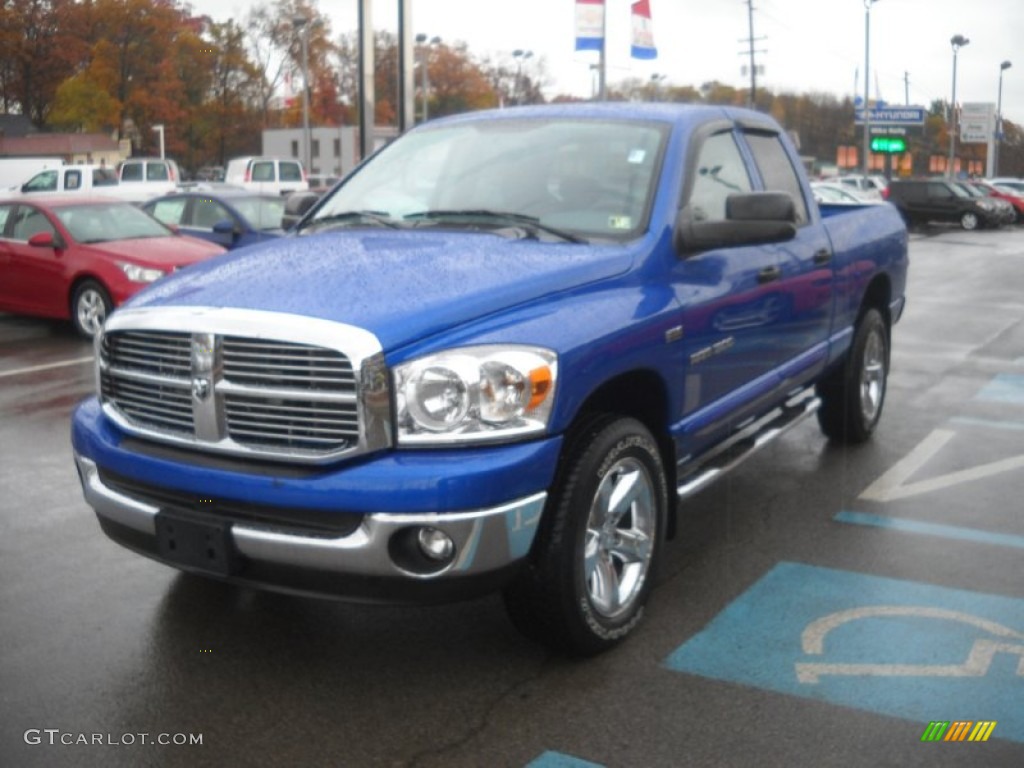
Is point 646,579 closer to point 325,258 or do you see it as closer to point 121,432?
point 325,258

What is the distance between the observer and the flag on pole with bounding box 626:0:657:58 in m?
22.3

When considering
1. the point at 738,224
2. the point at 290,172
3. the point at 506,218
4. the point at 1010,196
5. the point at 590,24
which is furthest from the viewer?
the point at 1010,196

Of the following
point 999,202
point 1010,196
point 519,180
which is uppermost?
point 519,180

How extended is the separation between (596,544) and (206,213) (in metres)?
13.6

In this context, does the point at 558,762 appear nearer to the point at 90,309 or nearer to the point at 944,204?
the point at 90,309

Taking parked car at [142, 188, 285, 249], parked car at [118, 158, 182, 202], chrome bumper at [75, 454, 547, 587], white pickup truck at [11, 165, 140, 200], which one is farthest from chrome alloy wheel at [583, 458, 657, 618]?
parked car at [118, 158, 182, 202]

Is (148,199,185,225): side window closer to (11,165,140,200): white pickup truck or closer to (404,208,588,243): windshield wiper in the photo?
(404,208,588,243): windshield wiper

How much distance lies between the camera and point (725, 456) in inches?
214

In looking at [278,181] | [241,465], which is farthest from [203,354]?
[278,181]

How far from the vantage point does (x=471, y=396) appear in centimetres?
371

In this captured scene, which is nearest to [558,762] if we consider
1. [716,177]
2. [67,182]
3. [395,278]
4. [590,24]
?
[395,278]

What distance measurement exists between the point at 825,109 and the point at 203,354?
114 metres

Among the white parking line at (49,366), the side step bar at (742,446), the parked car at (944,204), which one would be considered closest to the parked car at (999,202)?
the parked car at (944,204)

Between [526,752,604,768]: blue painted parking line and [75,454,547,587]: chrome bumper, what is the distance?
0.56 metres
